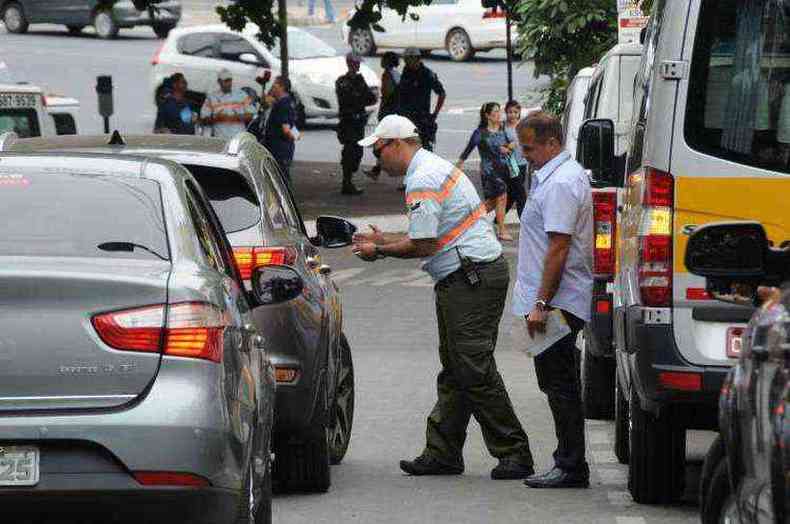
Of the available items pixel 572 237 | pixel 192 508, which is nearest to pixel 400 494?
pixel 572 237

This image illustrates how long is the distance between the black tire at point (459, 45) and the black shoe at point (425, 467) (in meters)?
34.2

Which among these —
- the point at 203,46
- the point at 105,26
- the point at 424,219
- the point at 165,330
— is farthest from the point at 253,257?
the point at 105,26

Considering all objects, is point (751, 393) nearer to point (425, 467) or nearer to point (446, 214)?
point (446, 214)

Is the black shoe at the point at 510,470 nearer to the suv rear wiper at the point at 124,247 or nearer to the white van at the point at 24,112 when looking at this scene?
the suv rear wiper at the point at 124,247

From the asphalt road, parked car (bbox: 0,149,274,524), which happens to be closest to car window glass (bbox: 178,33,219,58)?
the asphalt road

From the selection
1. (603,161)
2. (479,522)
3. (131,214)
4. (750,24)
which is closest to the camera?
(131,214)

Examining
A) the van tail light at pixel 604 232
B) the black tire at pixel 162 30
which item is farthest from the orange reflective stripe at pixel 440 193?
the black tire at pixel 162 30

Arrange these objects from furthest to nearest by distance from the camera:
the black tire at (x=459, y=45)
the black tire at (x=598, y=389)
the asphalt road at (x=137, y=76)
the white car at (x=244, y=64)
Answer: the black tire at (x=459, y=45)
the white car at (x=244, y=64)
the asphalt road at (x=137, y=76)
the black tire at (x=598, y=389)

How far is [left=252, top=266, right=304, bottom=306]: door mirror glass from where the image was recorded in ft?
24.7

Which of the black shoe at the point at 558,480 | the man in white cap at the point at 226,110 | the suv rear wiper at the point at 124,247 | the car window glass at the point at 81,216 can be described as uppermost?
the car window glass at the point at 81,216

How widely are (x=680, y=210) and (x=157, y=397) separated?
2.72m

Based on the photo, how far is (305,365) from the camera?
887 centimetres

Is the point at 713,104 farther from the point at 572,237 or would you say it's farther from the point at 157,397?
the point at 157,397

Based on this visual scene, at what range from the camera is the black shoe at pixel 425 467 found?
32.5 ft
